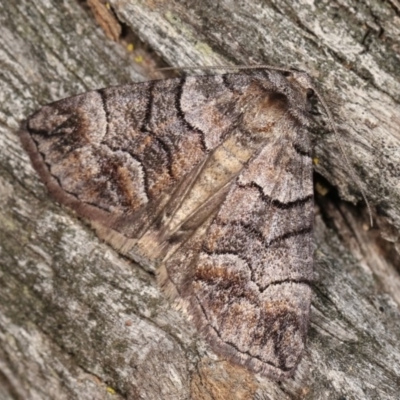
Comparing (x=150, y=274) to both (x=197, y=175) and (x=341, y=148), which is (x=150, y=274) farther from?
(x=341, y=148)

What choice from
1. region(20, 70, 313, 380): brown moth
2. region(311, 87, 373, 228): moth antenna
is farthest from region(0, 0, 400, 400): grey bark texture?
region(20, 70, 313, 380): brown moth

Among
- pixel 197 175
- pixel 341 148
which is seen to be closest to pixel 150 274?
pixel 197 175

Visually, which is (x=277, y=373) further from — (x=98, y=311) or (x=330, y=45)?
(x=330, y=45)

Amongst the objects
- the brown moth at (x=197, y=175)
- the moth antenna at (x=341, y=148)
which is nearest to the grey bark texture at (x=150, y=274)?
the moth antenna at (x=341, y=148)

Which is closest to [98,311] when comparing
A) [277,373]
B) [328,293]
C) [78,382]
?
[78,382]

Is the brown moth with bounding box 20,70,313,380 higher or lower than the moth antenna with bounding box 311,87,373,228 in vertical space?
lower

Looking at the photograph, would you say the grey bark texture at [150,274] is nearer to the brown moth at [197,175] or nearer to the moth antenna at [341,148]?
the moth antenna at [341,148]

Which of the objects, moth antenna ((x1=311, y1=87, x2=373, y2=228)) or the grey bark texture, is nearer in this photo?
the grey bark texture

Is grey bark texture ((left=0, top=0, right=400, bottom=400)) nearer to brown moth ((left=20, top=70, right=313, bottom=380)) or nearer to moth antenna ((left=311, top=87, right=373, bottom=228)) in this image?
moth antenna ((left=311, top=87, right=373, bottom=228))
